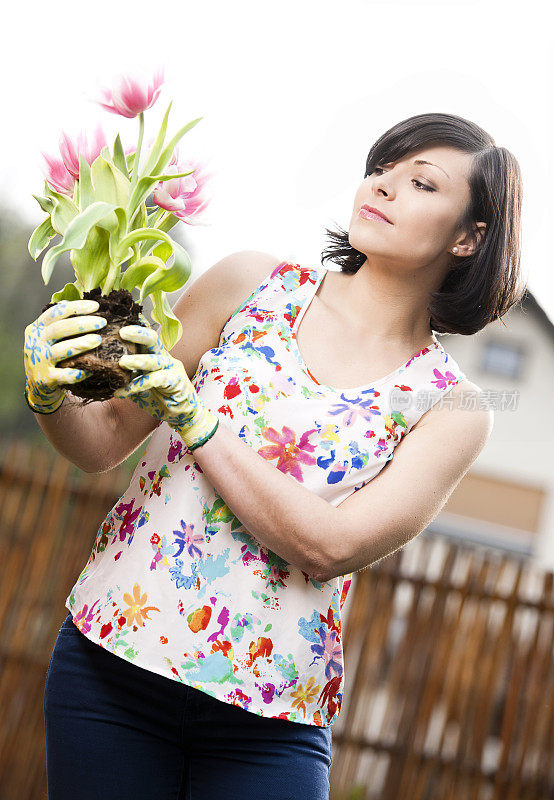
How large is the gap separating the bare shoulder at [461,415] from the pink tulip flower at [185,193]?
0.49 m

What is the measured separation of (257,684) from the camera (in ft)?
4.01

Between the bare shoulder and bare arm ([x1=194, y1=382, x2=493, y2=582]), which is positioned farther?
the bare shoulder

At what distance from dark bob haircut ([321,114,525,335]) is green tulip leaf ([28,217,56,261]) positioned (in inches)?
22.3

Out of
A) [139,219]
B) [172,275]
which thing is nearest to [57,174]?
[139,219]

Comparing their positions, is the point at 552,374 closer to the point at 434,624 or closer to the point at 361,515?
the point at 434,624

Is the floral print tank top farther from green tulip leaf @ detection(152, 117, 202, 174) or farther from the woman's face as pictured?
green tulip leaf @ detection(152, 117, 202, 174)

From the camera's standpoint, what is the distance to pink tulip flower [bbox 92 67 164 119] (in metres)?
1.17

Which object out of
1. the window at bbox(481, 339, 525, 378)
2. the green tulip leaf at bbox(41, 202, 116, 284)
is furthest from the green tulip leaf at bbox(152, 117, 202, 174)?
the window at bbox(481, 339, 525, 378)

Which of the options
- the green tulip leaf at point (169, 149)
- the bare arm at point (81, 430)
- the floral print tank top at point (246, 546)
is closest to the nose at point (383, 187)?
the floral print tank top at point (246, 546)

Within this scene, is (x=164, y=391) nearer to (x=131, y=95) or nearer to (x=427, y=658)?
(x=131, y=95)

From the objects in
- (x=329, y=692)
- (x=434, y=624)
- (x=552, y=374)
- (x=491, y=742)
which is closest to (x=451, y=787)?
(x=491, y=742)

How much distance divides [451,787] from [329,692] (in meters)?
2.63

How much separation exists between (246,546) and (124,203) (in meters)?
0.55

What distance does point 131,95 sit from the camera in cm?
118
